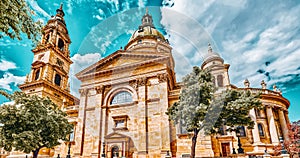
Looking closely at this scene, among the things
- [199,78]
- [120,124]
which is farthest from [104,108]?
[199,78]

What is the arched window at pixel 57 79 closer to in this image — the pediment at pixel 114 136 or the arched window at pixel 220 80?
the pediment at pixel 114 136

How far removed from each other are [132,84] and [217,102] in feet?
40.4

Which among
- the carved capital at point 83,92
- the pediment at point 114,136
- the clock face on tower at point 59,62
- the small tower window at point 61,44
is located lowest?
the pediment at point 114,136

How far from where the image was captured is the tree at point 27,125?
1745 cm

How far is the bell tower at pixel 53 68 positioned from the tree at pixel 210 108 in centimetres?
2390

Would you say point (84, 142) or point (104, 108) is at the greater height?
point (104, 108)

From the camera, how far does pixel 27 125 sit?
18.6 metres

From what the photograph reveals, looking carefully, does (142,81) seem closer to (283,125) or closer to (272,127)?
(272,127)

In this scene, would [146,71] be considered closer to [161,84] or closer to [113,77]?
[161,84]

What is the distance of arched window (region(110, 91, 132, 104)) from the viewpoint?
25.4 meters

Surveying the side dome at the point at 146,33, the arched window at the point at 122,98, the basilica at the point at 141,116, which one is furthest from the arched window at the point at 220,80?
the side dome at the point at 146,33

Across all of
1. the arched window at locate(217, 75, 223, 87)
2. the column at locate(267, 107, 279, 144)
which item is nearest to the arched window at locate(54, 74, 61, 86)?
the arched window at locate(217, 75, 223, 87)

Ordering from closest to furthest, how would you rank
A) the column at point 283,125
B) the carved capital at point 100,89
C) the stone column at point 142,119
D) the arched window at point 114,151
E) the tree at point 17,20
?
the tree at point 17,20 → the stone column at point 142,119 → the arched window at point 114,151 → the carved capital at point 100,89 → the column at point 283,125

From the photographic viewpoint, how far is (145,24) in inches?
1991
